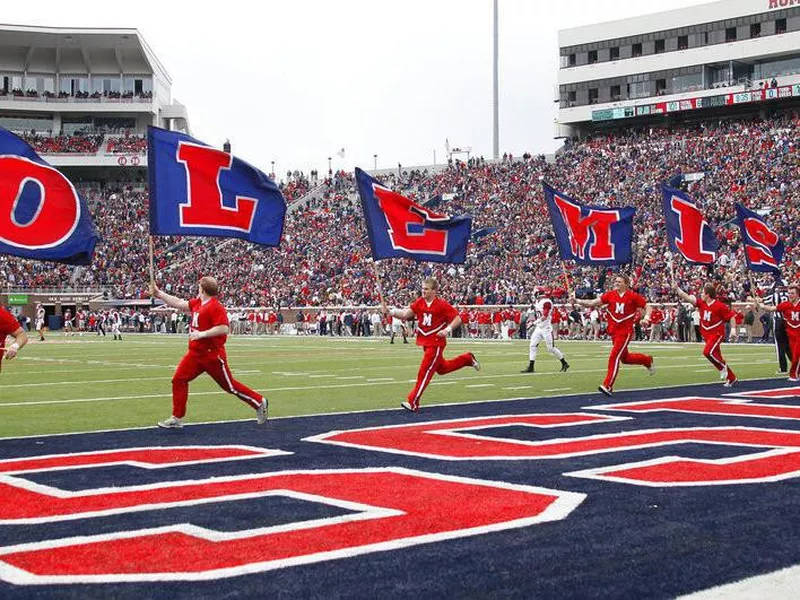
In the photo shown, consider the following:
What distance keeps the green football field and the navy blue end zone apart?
2970mm

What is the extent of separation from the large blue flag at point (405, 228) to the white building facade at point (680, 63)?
45470mm

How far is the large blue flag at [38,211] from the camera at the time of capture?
36.2 feet

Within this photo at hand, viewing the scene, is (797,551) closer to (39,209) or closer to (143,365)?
(39,209)

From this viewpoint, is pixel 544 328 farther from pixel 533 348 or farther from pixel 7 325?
pixel 7 325

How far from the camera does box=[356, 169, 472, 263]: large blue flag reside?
16766 millimetres

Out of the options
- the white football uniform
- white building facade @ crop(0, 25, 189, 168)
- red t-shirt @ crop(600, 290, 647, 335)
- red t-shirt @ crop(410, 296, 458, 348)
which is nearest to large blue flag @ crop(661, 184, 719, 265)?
the white football uniform

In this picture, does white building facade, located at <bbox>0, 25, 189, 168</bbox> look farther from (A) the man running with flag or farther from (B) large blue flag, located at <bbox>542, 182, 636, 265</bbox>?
(A) the man running with flag

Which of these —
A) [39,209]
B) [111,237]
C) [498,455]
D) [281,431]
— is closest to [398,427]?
[281,431]

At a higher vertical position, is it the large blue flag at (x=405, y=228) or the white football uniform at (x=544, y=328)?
the large blue flag at (x=405, y=228)

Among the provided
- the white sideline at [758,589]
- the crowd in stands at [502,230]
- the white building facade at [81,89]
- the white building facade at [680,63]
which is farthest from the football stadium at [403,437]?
the white building facade at [81,89]

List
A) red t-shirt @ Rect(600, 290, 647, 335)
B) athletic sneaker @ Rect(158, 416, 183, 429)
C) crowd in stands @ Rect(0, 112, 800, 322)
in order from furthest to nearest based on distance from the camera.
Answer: crowd in stands @ Rect(0, 112, 800, 322)
red t-shirt @ Rect(600, 290, 647, 335)
athletic sneaker @ Rect(158, 416, 183, 429)

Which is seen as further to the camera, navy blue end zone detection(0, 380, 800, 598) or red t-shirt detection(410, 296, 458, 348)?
red t-shirt detection(410, 296, 458, 348)

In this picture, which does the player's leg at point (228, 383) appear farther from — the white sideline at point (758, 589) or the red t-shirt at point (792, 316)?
the red t-shirt at point (792, 316)

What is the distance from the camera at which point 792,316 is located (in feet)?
55.3
